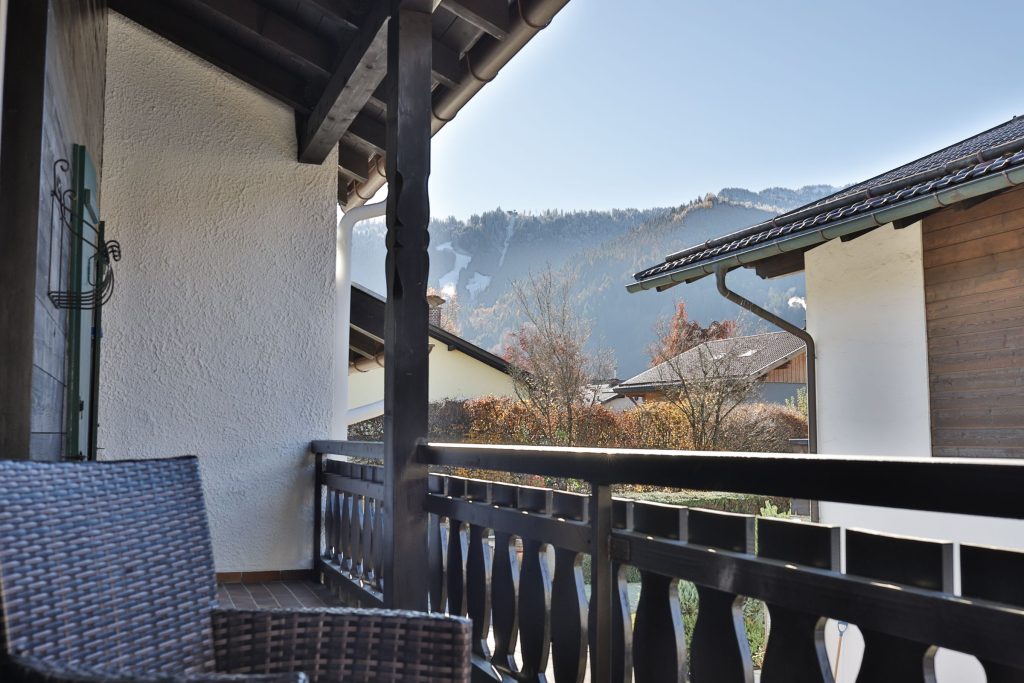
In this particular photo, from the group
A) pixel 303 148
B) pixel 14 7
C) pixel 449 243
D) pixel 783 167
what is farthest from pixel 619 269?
pixel 14 7

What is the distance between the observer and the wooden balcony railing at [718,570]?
1.01 m

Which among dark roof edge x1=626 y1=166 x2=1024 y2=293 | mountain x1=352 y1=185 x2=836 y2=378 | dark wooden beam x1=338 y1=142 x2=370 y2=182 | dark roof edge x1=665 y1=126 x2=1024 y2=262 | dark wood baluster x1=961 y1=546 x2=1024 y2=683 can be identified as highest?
mountain x1=352 y1=185 x2=836 y2=378

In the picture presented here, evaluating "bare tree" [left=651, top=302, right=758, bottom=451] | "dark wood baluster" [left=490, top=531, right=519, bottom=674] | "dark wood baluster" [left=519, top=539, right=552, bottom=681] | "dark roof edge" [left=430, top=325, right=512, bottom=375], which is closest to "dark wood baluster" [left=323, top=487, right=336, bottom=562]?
"dark wood baluster" [left=490, top=531, right=519, bottom=674]

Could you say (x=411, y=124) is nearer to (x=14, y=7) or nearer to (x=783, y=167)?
(x=14, y=7)

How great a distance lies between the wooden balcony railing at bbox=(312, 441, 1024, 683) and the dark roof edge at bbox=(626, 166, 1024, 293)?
2730mm

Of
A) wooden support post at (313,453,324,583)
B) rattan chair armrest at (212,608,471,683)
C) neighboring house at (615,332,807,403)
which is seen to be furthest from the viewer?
neighboring house at (615,332,807,403)

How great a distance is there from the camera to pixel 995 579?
99cm

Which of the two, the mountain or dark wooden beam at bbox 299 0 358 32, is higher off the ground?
the mountain

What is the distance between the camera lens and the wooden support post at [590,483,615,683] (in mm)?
1722

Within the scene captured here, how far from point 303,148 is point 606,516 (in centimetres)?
370

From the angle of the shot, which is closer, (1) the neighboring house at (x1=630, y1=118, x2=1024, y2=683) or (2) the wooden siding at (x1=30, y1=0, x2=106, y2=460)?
(2) the wooden siding at (x1=30, y1=0, x2=106, y2=460)

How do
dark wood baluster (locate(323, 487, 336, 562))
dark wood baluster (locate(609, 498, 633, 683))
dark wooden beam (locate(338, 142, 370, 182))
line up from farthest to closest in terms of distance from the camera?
1. dark wooden beam (locate(338, 142, 370, 182))
2. dark wood baluster (locate(323, 487, 336, 562))
3. dark wood baluster (locate(609, 498, 633, 683))

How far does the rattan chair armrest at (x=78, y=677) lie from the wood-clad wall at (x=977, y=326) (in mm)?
4301

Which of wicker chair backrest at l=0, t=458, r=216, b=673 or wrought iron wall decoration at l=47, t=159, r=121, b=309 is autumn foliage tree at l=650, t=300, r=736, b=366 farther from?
wicker chair backrest at l=0, t=458, r=216, b=673
